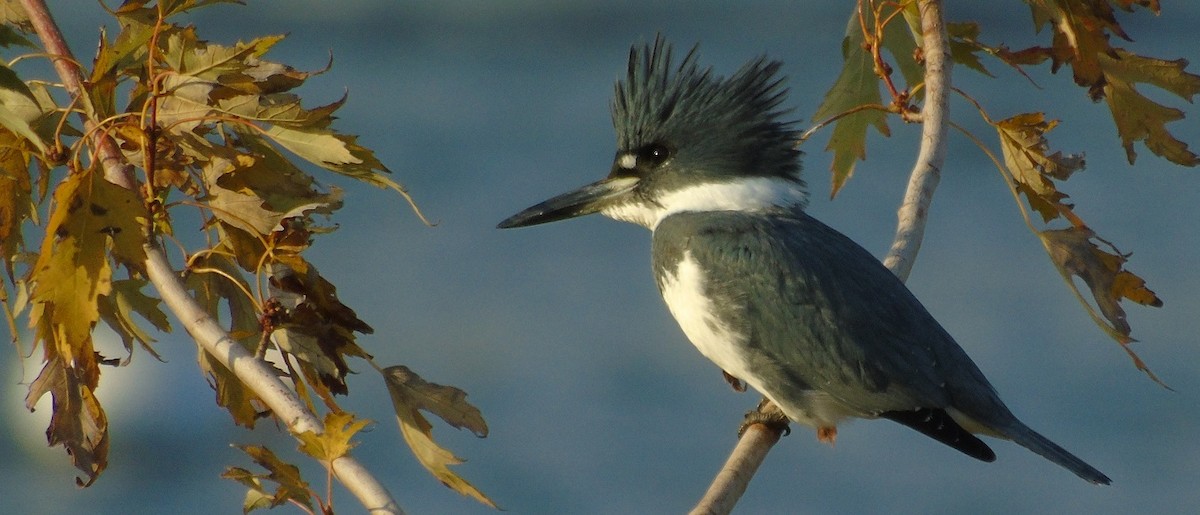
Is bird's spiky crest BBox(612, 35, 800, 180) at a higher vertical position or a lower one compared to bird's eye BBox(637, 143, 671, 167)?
higher

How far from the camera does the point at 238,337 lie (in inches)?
45.1

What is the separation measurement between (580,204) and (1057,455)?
0.74 metres

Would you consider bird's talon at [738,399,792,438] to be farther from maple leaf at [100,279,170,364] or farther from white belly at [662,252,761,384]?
maple leaf at [100,279,170,364]

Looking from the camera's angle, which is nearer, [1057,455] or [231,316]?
[231,316]

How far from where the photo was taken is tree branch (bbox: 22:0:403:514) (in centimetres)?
93

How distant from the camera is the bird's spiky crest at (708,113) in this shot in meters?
1.86

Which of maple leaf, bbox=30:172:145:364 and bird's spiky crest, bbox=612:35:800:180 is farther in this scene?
bird's spiky crest, bbox=612:35:800:180

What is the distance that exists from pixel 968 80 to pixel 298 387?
11.7ft

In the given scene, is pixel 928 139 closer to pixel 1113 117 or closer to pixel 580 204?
pixel 1113 117

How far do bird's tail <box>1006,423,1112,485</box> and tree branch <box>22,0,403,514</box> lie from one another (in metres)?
1.06

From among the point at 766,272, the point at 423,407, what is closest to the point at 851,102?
the point at 766,272

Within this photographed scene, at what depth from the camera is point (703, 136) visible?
1.90 meters

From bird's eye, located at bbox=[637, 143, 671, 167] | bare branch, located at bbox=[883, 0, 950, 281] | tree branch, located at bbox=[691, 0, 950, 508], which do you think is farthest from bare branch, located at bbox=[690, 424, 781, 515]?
bird's eye, located at bbox=[637, 143, 671, 167]

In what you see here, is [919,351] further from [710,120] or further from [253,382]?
[253,382]
